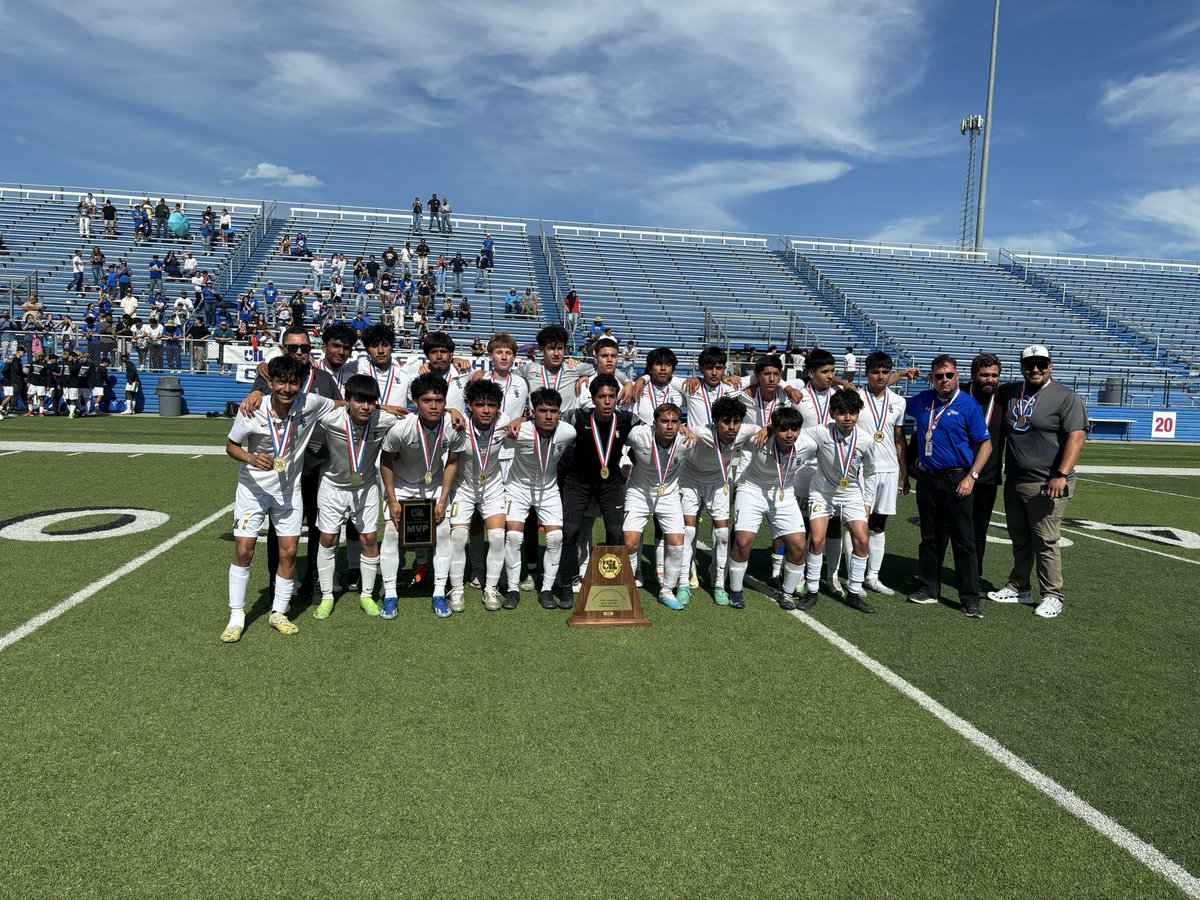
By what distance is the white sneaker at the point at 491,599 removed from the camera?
5.66 m

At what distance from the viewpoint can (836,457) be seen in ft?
19.5

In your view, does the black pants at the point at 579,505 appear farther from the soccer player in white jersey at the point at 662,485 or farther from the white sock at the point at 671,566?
the white sock at the point at 671,566

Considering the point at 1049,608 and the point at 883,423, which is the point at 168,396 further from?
the point at 1049,608

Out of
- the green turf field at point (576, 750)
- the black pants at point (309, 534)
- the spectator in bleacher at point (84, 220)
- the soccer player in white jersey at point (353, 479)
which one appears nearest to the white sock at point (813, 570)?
the green turf field at point (576, 750)

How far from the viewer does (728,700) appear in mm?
4164

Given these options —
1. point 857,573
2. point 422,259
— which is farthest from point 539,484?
point 422,259

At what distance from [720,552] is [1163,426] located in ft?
87.0

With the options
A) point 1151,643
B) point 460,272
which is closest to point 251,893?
point 1151,643

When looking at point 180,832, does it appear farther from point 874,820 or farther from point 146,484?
point 146,484

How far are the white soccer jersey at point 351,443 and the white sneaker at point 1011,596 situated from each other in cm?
488

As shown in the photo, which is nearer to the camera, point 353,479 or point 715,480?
point 353,479

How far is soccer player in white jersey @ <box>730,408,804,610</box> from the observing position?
19.0 ft

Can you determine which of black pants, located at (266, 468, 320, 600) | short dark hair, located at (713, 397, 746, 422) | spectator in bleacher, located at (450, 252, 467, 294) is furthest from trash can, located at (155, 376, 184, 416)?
short dark hair, located at (713, 397, 746, 422)

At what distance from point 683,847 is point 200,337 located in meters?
24.1
